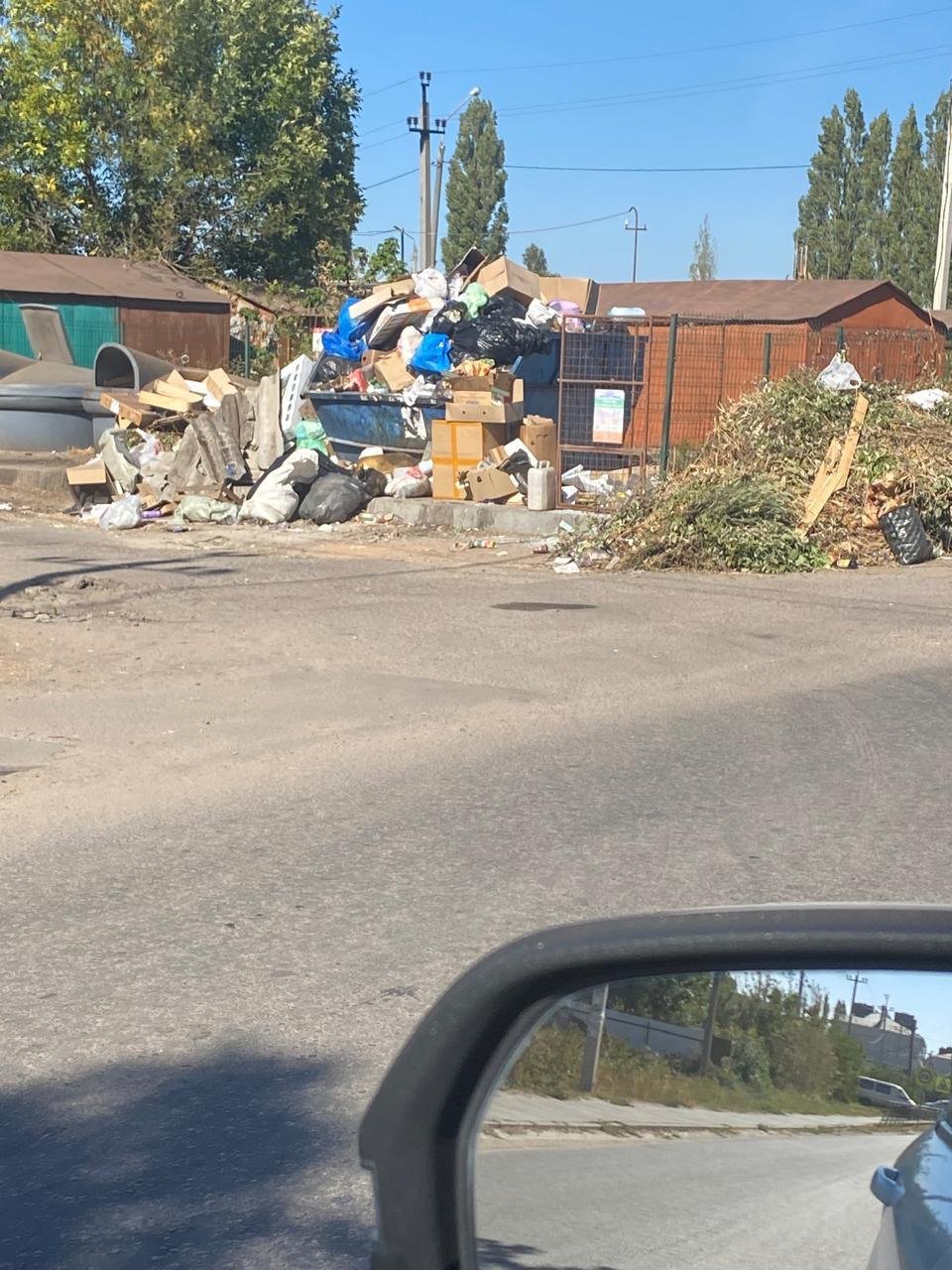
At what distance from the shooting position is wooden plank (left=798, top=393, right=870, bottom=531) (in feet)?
45.4

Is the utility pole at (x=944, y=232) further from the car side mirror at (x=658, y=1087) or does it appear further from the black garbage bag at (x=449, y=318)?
the car side mirror at (x=658, y=1087)

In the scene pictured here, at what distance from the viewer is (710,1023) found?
1.30 metres

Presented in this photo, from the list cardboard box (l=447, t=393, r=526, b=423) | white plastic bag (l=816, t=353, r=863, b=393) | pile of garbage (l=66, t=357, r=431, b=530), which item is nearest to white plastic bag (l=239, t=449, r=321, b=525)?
pile of garbage (l=66, t=357, r=431, b=530)

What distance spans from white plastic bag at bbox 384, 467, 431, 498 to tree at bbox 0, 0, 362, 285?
18.6 m

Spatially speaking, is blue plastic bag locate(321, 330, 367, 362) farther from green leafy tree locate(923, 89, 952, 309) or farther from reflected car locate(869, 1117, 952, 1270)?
green leafy tree locate(923, 89, 952, 309)

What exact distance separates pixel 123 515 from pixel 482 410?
14.5 feet

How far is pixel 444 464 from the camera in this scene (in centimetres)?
1670

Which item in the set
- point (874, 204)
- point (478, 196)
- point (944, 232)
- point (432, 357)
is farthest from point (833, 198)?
point (432, 357)

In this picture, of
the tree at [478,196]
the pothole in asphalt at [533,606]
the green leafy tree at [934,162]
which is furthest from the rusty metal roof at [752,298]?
the tree at [478,196]

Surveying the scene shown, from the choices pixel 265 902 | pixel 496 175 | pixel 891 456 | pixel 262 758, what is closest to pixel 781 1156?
pixel 265 902

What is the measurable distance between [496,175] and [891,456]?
249ft

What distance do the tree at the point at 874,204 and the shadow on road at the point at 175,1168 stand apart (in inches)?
2219

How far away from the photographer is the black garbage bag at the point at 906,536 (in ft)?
44.6

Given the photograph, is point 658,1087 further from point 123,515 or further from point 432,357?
point 432,357
